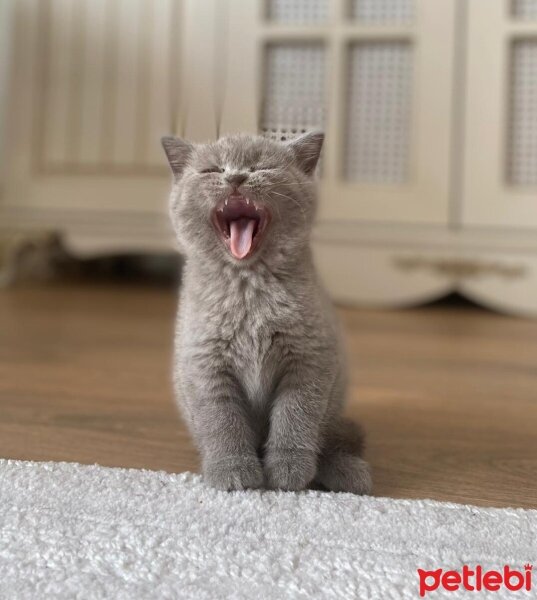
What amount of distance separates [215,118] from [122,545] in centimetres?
51

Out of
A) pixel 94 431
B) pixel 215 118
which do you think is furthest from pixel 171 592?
pixel 215 118

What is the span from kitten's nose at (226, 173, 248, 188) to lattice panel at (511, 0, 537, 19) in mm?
1653

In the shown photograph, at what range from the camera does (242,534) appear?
2.05 feet

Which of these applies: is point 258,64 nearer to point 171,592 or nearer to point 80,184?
point 80,184

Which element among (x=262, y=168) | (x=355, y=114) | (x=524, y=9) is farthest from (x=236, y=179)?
(x=524, y=9)

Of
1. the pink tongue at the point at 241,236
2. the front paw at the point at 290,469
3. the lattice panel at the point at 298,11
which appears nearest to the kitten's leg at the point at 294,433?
the front paw at the point at 290,469

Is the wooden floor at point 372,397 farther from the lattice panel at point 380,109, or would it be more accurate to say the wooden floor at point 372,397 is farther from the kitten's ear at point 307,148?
the lattice panel at point 380,109

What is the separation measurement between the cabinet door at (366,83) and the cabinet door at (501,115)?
0.07 m

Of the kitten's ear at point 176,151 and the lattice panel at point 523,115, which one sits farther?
the lattice panel at point 523,115

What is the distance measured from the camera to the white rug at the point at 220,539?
537 mm

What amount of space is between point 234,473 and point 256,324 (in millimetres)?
151

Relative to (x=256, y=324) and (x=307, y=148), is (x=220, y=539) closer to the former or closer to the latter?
(x=256, y=324)

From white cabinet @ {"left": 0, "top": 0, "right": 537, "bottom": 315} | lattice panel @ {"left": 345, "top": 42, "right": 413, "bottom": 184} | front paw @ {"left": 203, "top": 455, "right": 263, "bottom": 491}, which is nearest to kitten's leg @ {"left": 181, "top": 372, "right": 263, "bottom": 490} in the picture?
front paw @ {"left": 203, "top": 455, "right": 263, "bottom": 491}

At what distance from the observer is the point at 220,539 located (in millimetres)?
613
